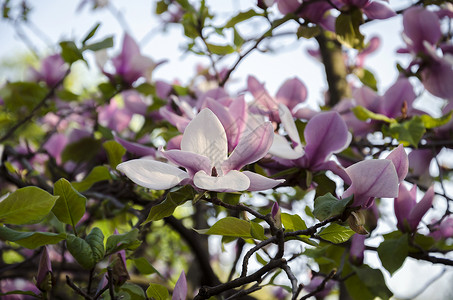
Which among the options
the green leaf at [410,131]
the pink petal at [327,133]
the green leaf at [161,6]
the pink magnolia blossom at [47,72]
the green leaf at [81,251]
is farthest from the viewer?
the pink magnolia blossom at [47,72]

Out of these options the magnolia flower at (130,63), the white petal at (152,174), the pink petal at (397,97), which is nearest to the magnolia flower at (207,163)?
the white petal at (152,174)

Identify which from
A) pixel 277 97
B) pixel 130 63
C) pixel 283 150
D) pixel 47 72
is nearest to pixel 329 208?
pixel 283 150

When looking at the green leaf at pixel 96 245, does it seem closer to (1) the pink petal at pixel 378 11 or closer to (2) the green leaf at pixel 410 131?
A: (2) the green leaf at pixel 410 131

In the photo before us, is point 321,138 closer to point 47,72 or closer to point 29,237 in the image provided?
point 29,237

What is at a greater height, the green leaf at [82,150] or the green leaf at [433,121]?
the green leaf at [433,121]

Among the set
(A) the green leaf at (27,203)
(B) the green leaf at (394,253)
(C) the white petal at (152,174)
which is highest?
(C) the white petal at (152,174)

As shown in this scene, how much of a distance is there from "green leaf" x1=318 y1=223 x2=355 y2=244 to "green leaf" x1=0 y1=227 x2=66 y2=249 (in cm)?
34

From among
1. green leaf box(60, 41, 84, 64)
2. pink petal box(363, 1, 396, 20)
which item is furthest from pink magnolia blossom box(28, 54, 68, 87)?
pink petal box(363, 1, 396, 20)

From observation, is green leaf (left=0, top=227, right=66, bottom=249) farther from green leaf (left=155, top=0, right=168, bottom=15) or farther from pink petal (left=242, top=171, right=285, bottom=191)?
green leaf (left=155, top=0, right=168, bottom=15)

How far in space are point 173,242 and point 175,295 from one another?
1.88 metres

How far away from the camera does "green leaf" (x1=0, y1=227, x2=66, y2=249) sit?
636 mm

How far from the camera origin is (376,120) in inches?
40.6

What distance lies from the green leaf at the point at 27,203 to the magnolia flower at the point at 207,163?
12 centimetres

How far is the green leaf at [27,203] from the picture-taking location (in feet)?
2.03
